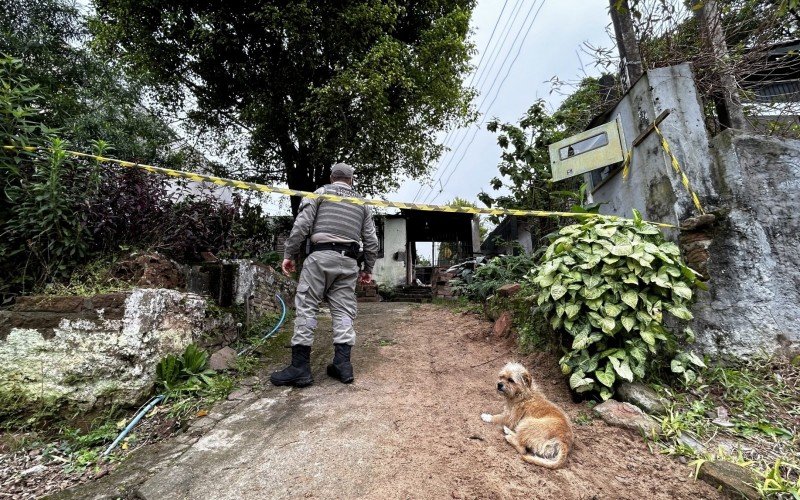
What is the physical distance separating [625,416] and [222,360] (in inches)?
137

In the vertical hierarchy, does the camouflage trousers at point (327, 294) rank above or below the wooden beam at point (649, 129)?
below

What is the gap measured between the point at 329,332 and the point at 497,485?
143 inches

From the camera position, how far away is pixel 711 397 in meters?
2.73

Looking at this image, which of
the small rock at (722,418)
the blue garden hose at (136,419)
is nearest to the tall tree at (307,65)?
the blue garden hose at (136,419)

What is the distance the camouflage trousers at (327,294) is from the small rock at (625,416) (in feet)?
6.80

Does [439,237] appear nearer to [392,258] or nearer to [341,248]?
[392,258]

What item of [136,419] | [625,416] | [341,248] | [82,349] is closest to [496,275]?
[341,248]

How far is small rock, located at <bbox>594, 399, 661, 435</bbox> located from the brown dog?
1.34ft

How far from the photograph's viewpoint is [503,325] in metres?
4.57

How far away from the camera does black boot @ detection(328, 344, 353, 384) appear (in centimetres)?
333

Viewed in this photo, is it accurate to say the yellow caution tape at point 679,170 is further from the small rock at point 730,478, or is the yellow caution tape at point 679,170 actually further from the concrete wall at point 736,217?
the small rock at point 730,478

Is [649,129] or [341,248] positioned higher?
[649,129]

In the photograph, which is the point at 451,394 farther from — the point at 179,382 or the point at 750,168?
the point at 750,168

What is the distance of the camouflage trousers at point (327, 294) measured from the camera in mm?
3281
